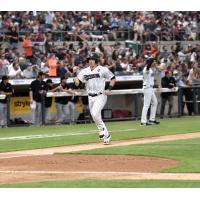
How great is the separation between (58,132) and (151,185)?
458 inches

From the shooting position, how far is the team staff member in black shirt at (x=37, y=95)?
79.9ft

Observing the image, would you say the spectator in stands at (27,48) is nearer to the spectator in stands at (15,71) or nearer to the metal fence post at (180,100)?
the spectator in stands at (15,71)

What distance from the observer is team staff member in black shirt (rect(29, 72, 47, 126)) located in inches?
959

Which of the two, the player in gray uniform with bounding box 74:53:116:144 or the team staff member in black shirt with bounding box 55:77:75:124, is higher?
the player in gray uniform with bounding box 74:53:116:144

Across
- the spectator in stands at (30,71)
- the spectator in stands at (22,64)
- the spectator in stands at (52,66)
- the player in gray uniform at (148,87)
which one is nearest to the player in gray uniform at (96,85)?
the player in gray uniform at (148,87)

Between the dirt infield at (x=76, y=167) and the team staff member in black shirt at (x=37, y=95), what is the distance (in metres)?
8.76

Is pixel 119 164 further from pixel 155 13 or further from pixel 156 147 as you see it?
pixel 155 13

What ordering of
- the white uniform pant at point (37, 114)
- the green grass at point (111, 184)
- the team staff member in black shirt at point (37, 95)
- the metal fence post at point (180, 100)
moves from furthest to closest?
the metal fence post at point (180, 100) < the white uniform pant at point (37, 114) < the team staff member in black shirt at point (37, 95) < the green grass at point (111, 184)

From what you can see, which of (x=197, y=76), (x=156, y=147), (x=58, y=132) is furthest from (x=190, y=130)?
(x=197, y=76)

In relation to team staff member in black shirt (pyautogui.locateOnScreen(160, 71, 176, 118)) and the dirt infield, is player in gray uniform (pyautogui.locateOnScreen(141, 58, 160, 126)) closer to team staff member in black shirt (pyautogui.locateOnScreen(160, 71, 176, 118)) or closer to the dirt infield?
team staff member in black shirt (pyautogui.locateOnScreen(160, 71, 176, 118))

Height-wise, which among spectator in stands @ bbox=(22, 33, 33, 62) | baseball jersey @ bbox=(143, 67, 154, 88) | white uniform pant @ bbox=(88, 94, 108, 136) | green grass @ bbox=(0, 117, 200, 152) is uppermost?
spectator in stands @ bbox=(22, 33, 33, 62)

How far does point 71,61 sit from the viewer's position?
28328 mm

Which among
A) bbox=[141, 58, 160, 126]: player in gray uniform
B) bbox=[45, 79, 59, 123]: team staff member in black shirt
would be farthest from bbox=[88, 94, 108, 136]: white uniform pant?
bbox=[45, 79, 59, 123]: team staff member in black shirt

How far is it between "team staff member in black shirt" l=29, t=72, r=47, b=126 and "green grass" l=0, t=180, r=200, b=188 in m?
14.2
